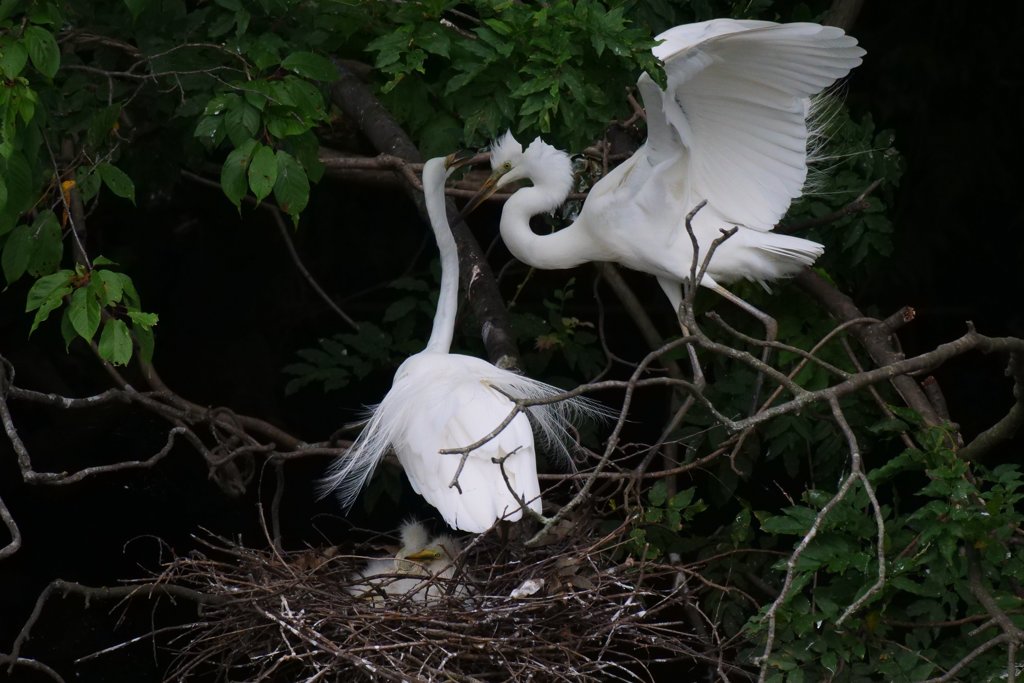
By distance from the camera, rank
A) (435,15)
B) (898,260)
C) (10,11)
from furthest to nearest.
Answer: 1. (898,260)
2. (435,15)
3. (10,11)

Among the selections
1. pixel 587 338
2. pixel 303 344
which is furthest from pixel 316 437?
pixel 587 338

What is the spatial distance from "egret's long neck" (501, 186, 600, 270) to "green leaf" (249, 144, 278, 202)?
40.0 inches

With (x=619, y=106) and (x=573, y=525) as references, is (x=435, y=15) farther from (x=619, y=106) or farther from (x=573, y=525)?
(x=573, y=525)

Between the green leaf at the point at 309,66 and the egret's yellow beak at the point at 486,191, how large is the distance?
897 millimetres

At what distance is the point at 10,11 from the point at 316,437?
8.30ft

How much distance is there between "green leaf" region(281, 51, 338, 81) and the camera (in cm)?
251

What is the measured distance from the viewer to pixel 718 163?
122 inches

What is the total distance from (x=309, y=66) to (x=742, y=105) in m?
0.96

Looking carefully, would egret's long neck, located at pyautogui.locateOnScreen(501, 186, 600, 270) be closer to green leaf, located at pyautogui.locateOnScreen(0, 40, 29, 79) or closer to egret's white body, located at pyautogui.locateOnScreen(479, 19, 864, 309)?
egret's white body, located at pyautogui.locateOnScreen(479, 19, 864, 309)

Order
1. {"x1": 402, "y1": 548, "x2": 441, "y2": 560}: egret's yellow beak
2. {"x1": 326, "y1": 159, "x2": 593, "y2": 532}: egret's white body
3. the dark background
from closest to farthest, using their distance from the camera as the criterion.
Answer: {"x1": 326, "y1": 159, "x2": 593, "y2": 532}: egret's white body < {"x1": 402, "y1": 548, "x2": 441, "y2": 560}: egret's yellow beak < the dark background

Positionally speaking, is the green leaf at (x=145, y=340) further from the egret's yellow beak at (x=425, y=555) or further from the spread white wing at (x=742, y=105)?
the spread white wing at (x=742, y=105)

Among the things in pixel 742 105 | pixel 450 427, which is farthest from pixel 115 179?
pixel 742 105

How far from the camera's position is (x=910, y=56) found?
3.96 m

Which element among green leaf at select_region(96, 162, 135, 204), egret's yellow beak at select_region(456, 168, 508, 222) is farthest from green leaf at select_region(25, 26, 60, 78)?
egret's yellow beak at select_region(456, 168, 508, 222)
